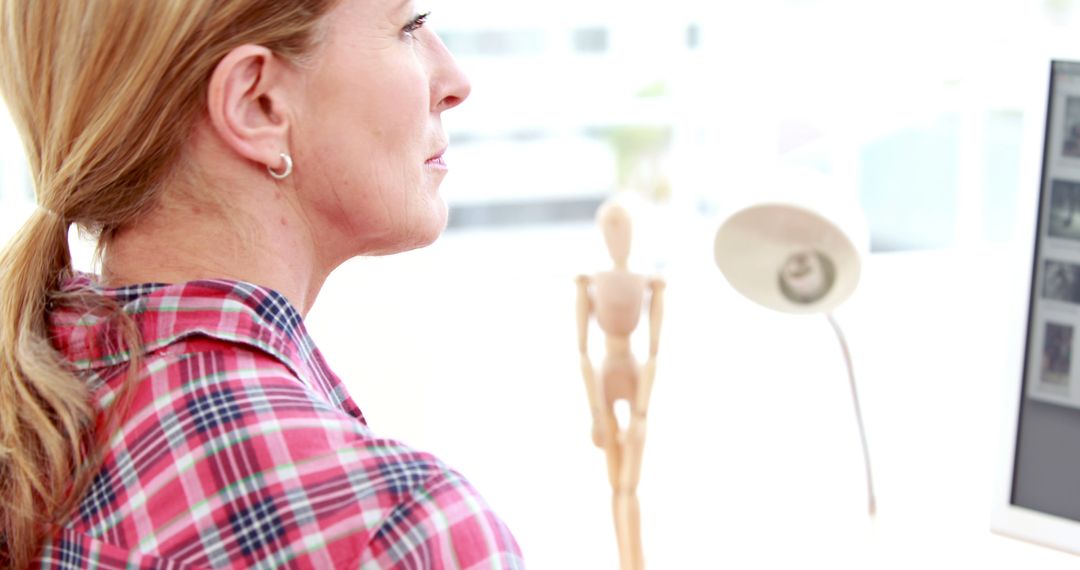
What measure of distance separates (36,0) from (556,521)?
944 mm

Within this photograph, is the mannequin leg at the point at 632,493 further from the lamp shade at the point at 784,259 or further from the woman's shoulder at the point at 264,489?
the woman's shoulder at the point at 264,489

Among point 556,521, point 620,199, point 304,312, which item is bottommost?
point 556,521

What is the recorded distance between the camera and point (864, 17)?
4066 mm

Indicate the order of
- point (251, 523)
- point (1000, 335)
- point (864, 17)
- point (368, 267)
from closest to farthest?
point (251, 523) → point (368, 267) → point (1000, 335) → point (864, 17)

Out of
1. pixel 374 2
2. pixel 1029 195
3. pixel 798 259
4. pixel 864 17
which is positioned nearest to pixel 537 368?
pixel 798 259

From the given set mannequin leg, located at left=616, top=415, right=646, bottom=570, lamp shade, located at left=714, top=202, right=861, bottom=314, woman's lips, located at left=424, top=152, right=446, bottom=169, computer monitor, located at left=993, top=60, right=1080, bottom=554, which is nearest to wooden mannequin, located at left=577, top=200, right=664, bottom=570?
mannequin leg, located at left=616, top=415, right=646, bottom=570

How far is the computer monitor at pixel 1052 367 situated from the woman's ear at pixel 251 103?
2.08 ft

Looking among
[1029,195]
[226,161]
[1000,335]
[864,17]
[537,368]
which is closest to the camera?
[226,161]

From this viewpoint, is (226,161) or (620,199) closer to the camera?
(226,161)

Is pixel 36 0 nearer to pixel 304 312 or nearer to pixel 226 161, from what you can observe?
pixel 226 161

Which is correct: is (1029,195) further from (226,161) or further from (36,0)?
(36,0)

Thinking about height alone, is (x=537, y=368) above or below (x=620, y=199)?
below

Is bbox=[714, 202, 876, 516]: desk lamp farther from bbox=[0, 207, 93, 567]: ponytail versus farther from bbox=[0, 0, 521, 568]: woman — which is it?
bbox=[0, 207, 93, 567]: ponytail

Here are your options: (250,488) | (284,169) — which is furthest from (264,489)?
(284,169)
